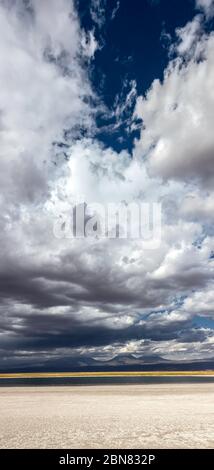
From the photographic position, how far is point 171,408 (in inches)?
1109

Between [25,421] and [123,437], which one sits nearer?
[123,437]

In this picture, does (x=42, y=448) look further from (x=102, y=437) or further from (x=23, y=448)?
(x=102, y=437)

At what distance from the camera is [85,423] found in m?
21.3

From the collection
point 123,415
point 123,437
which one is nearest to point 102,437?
point 123,437

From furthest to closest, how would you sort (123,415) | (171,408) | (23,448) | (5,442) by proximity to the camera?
(171,408) < (123,415) < (5,442) < (23,448)

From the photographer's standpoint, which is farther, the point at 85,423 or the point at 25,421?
the point at 25,421

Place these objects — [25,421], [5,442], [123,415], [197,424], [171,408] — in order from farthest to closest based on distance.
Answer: [171,408], [123,415], [25,421], [197,424], [5,442]

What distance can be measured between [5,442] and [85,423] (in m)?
6.28
